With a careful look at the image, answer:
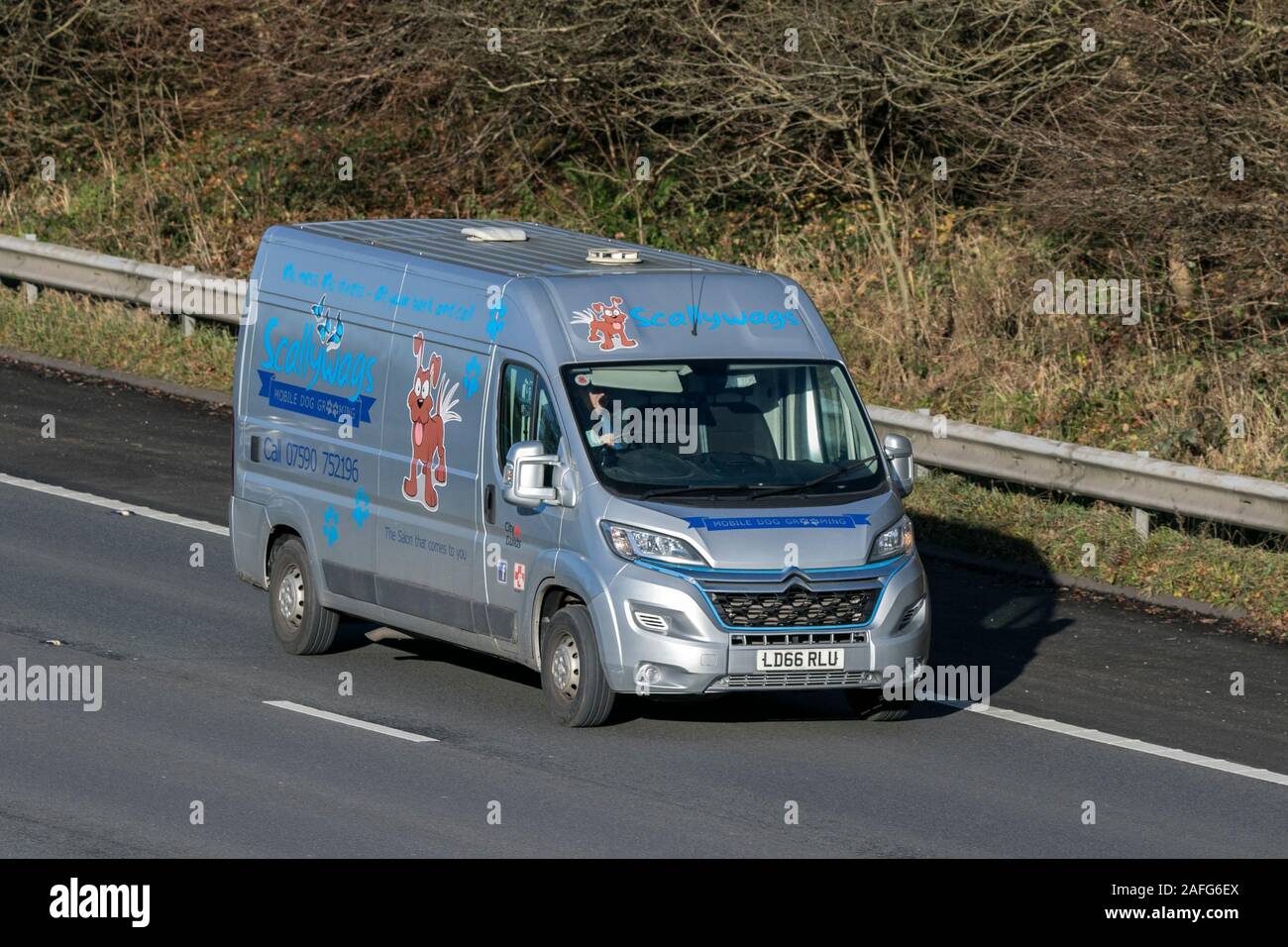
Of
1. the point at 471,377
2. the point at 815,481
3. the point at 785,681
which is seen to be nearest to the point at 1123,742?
the point at 785,681

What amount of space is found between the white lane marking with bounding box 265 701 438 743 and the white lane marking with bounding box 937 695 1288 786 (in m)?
3.15

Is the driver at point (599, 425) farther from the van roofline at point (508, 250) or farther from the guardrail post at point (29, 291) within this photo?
the guardrail post at point (29, 291)

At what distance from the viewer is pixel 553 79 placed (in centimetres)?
2461

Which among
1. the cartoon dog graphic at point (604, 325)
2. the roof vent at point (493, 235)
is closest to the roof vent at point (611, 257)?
the cartoon dog graphic at point (604, 325)

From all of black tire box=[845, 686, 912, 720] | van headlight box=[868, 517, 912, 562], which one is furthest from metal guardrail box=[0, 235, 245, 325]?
van headlight box=[868, 517, 912, 562]

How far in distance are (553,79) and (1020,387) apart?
777 centimetres

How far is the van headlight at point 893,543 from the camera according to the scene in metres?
11.8

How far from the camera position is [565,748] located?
11461 mm

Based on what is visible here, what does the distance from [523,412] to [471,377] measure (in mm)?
425

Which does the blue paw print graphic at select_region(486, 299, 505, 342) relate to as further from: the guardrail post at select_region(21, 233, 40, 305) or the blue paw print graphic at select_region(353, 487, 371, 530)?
the guardrail post at select_region(21, 233, 40, 305)

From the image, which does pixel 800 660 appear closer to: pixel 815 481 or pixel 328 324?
pixel 815 481

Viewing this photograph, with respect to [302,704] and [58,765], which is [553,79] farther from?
[58,765]

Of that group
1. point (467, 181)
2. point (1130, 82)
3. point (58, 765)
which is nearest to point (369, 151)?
point (467, 181)
